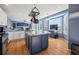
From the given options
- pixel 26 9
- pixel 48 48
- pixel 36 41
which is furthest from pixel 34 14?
pixel 48 48

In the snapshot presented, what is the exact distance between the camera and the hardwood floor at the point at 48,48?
58.2 inches

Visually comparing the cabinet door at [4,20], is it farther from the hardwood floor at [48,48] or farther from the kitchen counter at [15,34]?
the hardwood floor at [48,48]

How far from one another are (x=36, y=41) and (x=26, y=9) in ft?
1.91

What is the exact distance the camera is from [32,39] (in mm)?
1567

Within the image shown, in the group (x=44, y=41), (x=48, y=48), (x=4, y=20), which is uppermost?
(x=4, y=20)

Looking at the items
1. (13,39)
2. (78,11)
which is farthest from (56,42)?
(13,39)

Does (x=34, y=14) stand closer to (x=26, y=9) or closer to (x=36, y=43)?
(x=26, y=9)

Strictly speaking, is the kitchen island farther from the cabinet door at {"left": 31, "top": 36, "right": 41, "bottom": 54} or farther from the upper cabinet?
the upper cabinet

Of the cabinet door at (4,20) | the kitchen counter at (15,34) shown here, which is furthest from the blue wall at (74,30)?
the cabinet door at (4,20)

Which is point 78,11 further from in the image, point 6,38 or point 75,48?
point 6,38

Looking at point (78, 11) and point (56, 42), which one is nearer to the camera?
point (78, 11)

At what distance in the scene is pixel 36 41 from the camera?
5.19 ft
